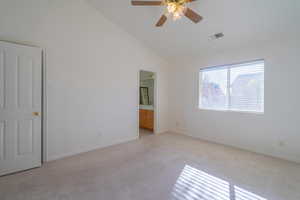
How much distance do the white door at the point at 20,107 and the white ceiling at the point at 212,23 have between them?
6.25 ft

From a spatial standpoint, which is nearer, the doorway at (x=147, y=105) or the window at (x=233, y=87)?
the window at (x=233, y=87)

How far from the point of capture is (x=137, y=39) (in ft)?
13.4

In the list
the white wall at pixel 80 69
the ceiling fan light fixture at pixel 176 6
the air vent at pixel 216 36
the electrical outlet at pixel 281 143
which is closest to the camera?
the ceiling fan light fixture at pixel 176 6

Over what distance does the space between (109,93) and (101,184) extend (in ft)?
6.96

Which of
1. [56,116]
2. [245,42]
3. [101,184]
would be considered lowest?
[101,184]

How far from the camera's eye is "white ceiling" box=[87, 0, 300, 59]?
2.44 meters

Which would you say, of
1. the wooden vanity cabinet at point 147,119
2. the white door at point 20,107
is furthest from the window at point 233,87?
the white door at point 20,107

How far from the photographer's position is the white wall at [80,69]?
2589 mm

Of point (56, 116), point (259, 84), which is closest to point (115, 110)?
point (56, 116)

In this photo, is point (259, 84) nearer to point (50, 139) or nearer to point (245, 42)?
point (245, 42)

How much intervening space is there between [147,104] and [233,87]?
3.16 metres

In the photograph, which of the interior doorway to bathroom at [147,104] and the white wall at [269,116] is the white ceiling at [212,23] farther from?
the interior doorway to bathroom at [147,104]

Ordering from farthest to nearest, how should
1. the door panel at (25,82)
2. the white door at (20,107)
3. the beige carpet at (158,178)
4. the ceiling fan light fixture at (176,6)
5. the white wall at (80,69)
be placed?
1. the white wall at (80,69)
2. the door panel at (25,82)
3. the white door at (20,107)
4. the ceiling fan light fixture at (176,6)
5. the beige carpet at (158,178)

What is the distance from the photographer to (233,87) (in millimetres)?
3664
